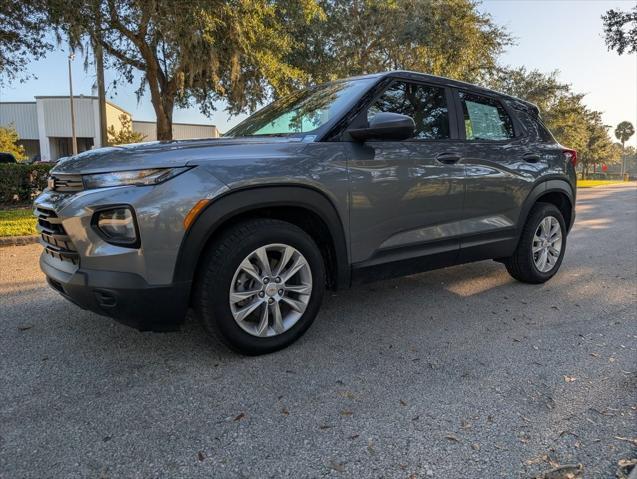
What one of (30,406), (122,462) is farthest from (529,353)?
(30,406)

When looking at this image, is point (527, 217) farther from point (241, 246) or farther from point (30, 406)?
point (30, 406)

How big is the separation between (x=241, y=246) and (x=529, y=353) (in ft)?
6.81

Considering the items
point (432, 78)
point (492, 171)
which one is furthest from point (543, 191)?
point (432, 78)

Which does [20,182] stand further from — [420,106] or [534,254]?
[534,254]

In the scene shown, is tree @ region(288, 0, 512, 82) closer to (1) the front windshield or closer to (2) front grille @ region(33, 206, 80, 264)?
(1) the front windshield

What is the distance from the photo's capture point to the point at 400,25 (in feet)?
55.9

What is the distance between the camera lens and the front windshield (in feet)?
11.4

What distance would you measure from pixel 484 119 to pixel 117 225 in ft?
10.9

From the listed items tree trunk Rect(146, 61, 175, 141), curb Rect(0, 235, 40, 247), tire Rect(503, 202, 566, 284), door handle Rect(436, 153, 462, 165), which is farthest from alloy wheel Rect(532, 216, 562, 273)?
tree trunk Rect(146, 61, 175, 141)

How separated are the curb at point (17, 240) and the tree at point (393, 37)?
1127 cm

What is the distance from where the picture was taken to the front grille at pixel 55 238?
2781mm

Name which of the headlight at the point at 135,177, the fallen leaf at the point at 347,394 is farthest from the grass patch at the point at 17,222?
the fallen leaf at the point at 347,394

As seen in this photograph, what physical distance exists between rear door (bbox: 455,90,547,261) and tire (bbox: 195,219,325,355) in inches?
63.4

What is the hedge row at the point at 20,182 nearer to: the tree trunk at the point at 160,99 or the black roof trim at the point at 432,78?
the tree trunk at the point at 160,99
